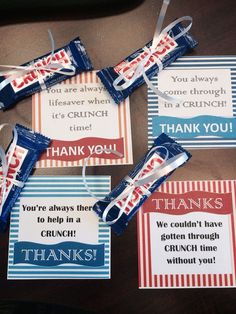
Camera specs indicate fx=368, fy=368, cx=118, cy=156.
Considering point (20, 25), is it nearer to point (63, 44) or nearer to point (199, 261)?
point (63, 44)

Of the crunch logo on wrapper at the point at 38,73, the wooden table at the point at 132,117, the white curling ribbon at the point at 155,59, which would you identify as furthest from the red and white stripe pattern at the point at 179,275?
the crunch logo on wrapper at the point at 38,73

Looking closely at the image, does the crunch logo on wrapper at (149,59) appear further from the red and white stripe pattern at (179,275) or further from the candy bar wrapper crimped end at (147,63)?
the red and white stripe pattern at (179,275)

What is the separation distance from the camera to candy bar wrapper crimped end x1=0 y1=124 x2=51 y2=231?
536mm

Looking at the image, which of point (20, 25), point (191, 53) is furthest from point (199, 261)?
point (20, 25)

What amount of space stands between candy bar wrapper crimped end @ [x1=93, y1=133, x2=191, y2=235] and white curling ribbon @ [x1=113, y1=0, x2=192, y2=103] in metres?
0.07

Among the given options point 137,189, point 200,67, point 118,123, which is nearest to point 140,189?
point 137,189

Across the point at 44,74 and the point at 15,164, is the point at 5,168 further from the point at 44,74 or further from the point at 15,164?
the point at 44,74

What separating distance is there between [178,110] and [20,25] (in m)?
0.28

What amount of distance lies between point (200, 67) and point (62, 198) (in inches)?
11.4

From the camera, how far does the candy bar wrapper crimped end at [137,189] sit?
53 centimetres

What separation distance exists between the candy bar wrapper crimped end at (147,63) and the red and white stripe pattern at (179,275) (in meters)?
0.15

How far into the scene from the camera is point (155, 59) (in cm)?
56

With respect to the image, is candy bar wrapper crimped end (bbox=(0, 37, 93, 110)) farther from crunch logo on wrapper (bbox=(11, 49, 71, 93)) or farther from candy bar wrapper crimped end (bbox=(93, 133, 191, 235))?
candy bar wrapper crimped end (bbox=(93, 133, 191, 235))

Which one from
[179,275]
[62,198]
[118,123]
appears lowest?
[179,275]
